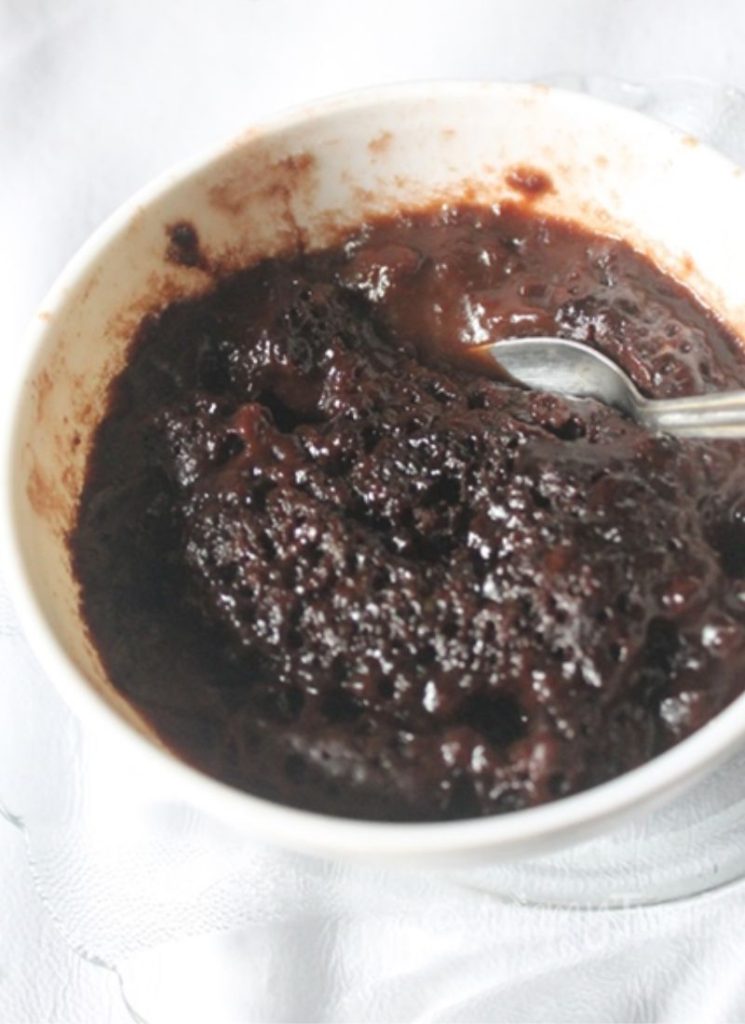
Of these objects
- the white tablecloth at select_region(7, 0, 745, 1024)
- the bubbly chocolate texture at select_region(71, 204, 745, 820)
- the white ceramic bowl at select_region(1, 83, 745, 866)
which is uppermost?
the white ceramic bowl at select_region(1, 83, 745, 866)

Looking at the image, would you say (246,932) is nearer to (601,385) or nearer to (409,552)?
(409,552)

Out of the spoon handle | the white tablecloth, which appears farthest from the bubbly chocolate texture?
the white tablecloth

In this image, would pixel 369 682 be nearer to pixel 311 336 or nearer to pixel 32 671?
pixel 311 336

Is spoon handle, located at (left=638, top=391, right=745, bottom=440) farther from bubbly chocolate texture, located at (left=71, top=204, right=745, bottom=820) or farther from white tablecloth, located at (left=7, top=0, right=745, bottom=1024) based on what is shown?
white tablecloth, located at (left=7, top=0, right=745, bottom=1024)

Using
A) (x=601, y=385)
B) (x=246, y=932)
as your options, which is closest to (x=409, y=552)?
(x=601, y=385)

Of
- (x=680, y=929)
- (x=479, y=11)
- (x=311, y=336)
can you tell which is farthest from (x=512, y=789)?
(x=479, y=11)

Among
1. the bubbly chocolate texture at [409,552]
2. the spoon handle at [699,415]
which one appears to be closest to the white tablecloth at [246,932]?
the bubbly chocolate texture at [409,552]

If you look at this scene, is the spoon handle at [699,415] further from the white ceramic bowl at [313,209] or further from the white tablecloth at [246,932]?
the white tablecloth at [246,932]
